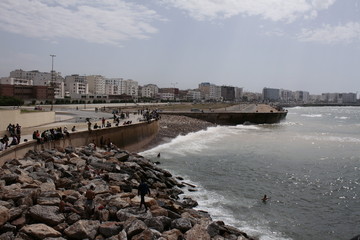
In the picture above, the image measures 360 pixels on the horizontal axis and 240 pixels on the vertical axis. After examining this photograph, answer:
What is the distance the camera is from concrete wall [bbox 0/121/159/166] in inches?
698

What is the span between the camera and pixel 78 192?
13.0 meters

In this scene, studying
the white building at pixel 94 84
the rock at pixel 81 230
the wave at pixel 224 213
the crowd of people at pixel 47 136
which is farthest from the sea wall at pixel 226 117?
the white building at pixel 94 84

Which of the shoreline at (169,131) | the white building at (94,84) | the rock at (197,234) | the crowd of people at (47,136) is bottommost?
the shoreline at (169,131)

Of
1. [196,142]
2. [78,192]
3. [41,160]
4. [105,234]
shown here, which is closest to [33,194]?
[78,192]

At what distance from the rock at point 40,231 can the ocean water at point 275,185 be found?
7492 mm

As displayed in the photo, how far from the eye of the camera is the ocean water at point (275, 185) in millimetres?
15297

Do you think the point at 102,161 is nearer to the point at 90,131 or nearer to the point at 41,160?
the point at 41,160

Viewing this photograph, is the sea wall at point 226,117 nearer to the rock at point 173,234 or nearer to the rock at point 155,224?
the rock at point 155,224

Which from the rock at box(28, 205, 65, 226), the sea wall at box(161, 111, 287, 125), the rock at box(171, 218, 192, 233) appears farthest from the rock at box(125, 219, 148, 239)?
the sea wall at box(161, 111, 287, 125)

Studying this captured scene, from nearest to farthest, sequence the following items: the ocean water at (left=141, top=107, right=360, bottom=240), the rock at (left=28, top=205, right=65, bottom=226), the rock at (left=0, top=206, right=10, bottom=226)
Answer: the rock at (left=0, top=206, right=10, bottom=226) < the rock at (left=28, top=205, right=65, bottom=226) < the ocean water at (left=141, top=107, right=360, bottom=240)

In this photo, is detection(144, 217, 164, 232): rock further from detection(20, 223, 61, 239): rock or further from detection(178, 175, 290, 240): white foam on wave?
detection(178, 175, 290, 240): white foam on wave

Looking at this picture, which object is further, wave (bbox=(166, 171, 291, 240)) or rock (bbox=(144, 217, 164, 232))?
wave (bbox=(166, 171, 291, 240))

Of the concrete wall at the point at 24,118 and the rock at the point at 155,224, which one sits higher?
the concrete wall at the point at 24,118

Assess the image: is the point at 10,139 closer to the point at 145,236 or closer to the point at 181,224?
the point at 181,224
